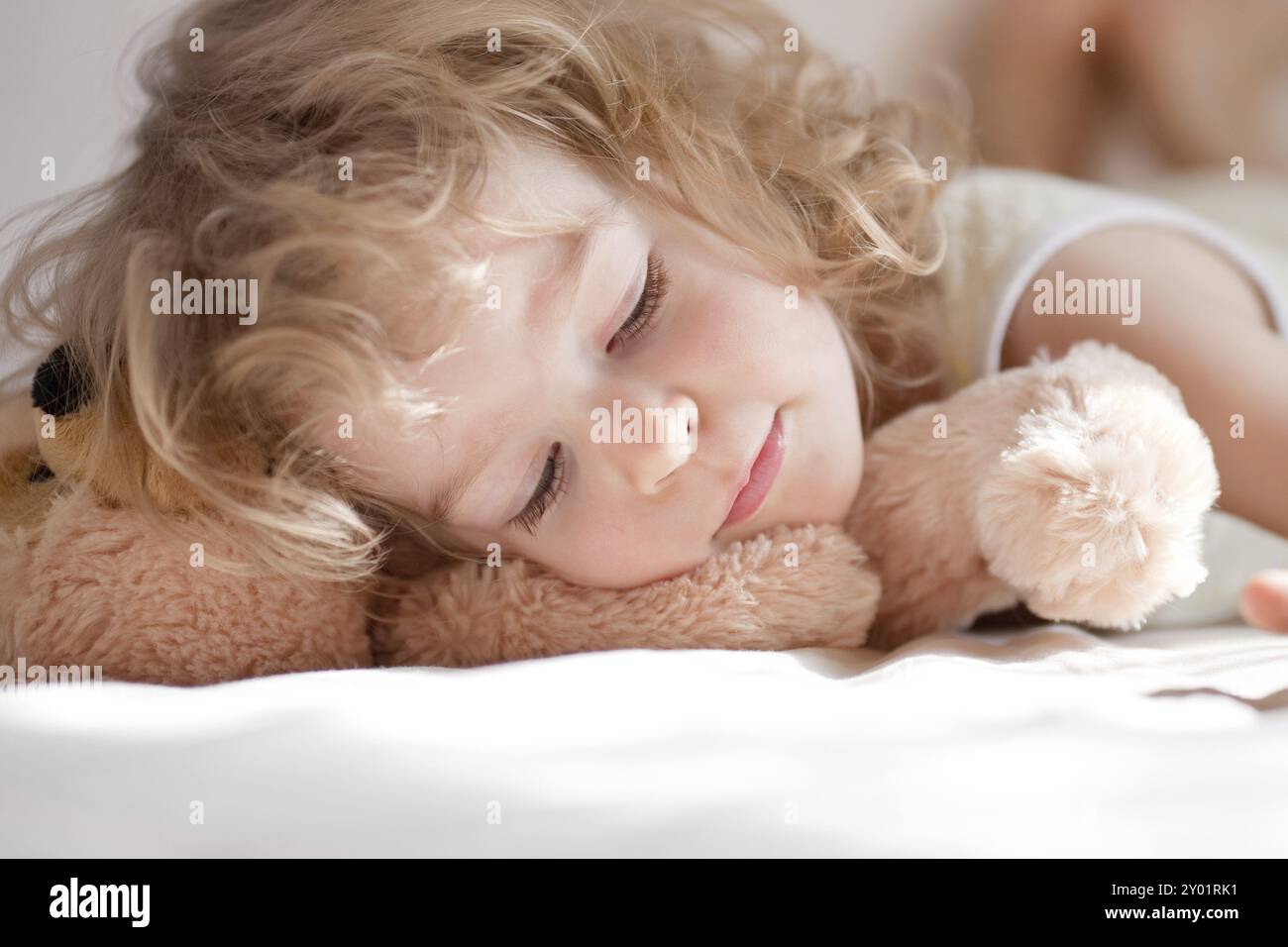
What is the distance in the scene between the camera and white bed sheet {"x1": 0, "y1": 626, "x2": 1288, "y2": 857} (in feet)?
1.73

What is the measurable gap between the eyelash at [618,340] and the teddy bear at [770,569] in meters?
0.06

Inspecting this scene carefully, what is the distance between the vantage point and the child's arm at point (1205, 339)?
96 cm

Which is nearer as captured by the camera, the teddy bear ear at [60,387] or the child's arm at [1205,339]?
the teddy bear ear at [60,387]

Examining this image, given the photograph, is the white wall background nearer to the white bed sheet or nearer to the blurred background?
the blurred background

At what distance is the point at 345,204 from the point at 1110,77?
143cm

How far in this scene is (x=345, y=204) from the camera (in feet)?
2.48

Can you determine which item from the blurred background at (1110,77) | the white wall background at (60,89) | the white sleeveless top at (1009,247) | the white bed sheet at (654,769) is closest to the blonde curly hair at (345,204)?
the white sleeveless top at (1009,247)

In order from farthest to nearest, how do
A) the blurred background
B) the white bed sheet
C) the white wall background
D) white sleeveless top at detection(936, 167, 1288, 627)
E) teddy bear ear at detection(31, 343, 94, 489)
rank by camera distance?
the blurred background
the white wall background
white sleeveless top at detection(936, 167, 1288, 627)
teddy bear ear at detection(31, 343, 94, 489)
the white bed sheet

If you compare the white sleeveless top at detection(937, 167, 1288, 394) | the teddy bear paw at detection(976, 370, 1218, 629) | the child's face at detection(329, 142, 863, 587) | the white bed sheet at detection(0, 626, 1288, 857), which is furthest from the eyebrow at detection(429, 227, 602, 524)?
the white sleeveless top at detection(937, 167, 1288, 394)

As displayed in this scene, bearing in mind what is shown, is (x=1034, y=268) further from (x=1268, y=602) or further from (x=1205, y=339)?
(x=1268, y=602)

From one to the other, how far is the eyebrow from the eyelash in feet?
0.18

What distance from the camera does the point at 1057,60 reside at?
1.63 m

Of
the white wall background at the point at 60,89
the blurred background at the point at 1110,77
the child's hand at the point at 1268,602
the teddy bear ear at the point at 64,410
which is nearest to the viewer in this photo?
the child's hand at the point at 1268,602

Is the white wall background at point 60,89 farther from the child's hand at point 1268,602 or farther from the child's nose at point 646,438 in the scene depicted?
the child's hand at point 1268,602
